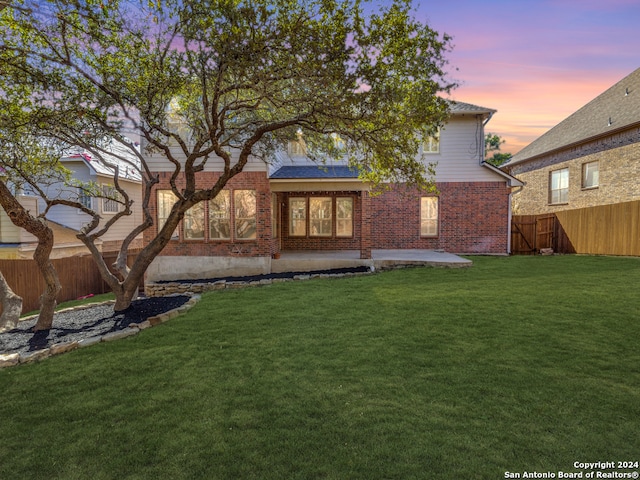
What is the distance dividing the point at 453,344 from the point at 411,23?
17.5 feet

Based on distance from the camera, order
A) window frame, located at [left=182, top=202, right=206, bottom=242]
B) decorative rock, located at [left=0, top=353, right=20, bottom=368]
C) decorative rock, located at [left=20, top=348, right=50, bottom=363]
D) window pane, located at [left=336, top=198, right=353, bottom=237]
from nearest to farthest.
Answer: decorative rock, located at [left=0, top=353, right=20, bottom=368] → decorative rock, located at [left=20, top=348, right=50, bottom=363] → window frame, located at [left=182, top=202, right=206, bottom=242] → window pane, located at [left=336, top=198, right=353, bottom=237]

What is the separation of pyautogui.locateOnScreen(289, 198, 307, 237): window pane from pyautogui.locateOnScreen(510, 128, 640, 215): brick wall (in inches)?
517

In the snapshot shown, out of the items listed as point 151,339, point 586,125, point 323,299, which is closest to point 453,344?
point 323,299

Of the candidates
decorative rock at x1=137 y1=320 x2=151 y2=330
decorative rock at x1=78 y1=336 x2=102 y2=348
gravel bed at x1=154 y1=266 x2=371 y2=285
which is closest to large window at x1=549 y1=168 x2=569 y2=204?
gravel bed at x1=154 y1=266 x2=371 y2=285

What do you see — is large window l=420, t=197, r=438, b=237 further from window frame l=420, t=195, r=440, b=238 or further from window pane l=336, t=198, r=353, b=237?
window pane l=336, t=198, r=353, b=237

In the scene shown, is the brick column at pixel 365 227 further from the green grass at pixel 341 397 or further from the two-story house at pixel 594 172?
the two-story house at pixel 594 172

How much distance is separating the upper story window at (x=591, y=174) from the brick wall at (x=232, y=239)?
15.0 metres

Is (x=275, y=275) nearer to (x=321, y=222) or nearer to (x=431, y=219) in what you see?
(x=321, y=222)

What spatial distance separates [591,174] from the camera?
17.7 meters

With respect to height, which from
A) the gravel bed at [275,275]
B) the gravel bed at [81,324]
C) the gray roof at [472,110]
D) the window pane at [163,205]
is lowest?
the gravel bed at [81,324]

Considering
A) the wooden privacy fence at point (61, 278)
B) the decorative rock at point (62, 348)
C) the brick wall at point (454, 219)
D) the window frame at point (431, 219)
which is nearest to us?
the decorative rock at point (62, 348)

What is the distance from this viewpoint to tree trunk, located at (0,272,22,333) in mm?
7887

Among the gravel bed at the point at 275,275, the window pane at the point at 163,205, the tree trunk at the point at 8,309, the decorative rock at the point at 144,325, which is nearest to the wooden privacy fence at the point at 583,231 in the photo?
the gravel bed at the point at 275,275

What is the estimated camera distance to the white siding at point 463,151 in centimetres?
1595
